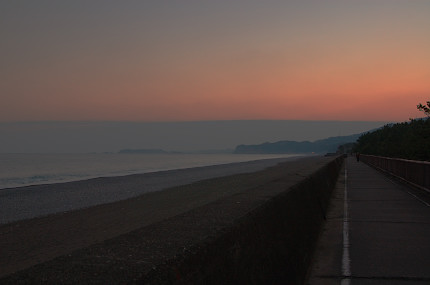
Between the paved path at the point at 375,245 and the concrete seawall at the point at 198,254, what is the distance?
1.10m

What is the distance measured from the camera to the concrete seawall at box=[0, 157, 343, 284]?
117 inches

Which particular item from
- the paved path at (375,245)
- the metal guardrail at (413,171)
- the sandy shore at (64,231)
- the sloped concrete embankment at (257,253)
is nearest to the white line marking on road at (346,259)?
the paved path at (375,245)

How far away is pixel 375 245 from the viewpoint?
380 inches

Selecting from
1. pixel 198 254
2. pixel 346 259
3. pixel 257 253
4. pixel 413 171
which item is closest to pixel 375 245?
pixel 346 259

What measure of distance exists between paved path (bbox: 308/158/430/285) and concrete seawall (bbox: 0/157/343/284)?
1098 mm

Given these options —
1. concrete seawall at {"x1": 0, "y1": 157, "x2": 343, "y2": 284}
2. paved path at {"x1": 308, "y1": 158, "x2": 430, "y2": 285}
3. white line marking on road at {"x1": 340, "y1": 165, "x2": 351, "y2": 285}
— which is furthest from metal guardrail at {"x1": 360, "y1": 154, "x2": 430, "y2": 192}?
concrete seawall at {"x1": 0, "y1": 157, "x2": 343, "y2": 284}

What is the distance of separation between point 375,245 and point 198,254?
23.0ft

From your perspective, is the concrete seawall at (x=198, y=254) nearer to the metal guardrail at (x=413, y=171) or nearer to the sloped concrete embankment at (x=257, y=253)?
the sloped concrete embankment at (x=257, y=253)

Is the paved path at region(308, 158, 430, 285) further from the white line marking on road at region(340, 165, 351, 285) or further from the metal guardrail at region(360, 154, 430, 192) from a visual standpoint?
the metal guardrail at region(360, 154, 430, 192)

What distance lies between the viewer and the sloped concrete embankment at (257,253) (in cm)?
340

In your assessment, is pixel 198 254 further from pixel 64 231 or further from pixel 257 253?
pixel 64 231

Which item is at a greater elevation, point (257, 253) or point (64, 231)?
point (257, 253)

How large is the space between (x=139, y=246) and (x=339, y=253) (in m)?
6.24

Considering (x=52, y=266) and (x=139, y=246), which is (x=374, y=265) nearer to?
(x=139, y=246)
